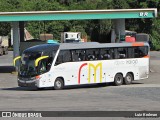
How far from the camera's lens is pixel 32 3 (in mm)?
90562

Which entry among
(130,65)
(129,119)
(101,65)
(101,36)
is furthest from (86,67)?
(101,36)

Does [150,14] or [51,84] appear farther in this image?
[150,14]

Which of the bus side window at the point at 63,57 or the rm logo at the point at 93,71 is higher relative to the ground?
the bus side window at the point at 63,57

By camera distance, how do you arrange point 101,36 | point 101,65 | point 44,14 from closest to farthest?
point 101,65
point 44,14
point 101,36

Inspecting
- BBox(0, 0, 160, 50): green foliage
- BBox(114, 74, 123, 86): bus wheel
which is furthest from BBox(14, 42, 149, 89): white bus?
BBox(0, 0, 160, 50): green foliage

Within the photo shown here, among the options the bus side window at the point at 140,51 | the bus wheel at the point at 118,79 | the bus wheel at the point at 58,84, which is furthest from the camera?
the bus side window at the point at 140,51

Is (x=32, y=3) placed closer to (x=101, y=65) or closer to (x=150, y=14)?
(x=150, y=14)

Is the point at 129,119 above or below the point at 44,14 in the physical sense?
below

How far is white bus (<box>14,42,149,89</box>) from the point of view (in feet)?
102

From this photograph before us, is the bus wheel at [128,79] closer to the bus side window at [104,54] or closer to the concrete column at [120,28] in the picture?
the bus side window at [104,54]

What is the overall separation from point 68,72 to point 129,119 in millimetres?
17213

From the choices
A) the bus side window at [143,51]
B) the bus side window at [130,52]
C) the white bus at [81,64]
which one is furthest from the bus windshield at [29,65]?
the bus side window at [143,51]

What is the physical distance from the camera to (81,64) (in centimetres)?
3256

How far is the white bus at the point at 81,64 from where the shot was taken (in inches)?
1227
